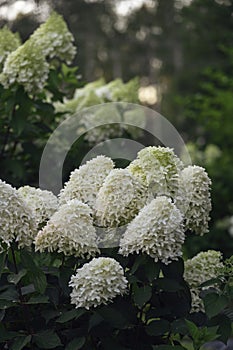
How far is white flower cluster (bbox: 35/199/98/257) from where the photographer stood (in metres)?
1.96

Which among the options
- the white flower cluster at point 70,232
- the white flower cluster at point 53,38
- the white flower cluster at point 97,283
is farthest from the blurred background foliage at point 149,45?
the white flower cluster at point 97,283

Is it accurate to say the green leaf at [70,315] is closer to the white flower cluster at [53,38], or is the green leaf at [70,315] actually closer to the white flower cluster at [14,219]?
the white flower cluster at [14,219]

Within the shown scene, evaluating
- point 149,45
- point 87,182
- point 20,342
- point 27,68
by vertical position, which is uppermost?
point 87,182

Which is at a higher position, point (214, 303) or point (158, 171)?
point (158, 171)

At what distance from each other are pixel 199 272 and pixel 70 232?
1.69 feet

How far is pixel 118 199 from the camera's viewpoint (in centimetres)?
203

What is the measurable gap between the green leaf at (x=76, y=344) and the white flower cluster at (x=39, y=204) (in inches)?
16.5

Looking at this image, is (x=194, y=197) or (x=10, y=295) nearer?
(x=10, y=295)

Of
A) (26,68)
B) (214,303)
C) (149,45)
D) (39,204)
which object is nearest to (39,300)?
(39,204)

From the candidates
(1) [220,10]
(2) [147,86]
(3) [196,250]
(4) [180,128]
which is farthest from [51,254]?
(2) [147,86]

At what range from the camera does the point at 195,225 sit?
2166 mm

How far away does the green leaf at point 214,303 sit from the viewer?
73.9 inches

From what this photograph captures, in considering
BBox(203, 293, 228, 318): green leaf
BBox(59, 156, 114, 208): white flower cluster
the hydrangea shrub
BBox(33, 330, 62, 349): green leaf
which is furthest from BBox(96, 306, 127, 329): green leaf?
BBox(59, 156, 114, 208): white flower cluster

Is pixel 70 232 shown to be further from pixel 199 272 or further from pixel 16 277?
pixel 199 272
